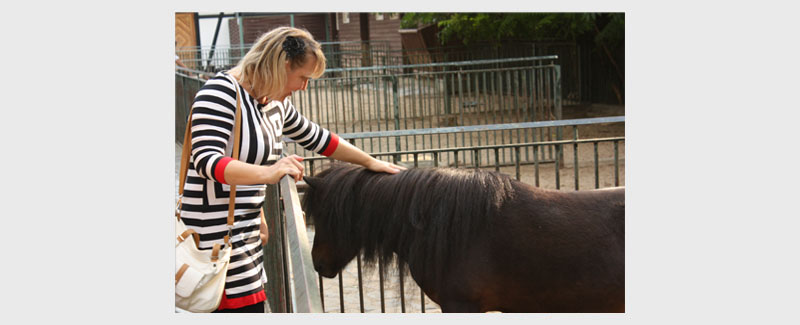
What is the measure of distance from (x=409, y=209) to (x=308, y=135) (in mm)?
494

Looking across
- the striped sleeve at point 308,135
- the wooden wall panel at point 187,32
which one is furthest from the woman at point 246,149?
the wooden wall panel at point 187,32

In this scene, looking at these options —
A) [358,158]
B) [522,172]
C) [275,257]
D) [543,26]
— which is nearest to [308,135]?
[358,158]

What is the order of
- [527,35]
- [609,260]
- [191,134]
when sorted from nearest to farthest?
1. [191,134]
2. [609,260]
3. [527,35]

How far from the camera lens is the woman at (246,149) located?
2.19 meters

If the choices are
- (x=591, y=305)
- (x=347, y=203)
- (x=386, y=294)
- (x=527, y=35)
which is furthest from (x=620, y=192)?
(x=527, y=35)

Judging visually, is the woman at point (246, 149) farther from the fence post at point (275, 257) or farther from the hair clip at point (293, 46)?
the fence post at point (275, 257)

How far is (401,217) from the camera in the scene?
285 centimetres

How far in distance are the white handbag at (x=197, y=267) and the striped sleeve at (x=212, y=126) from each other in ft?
0.10

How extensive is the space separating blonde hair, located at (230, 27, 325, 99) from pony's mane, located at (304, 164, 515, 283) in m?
0.69

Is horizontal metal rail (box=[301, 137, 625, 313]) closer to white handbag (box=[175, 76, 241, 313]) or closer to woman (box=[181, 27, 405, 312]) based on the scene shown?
woman (box=[181, 27, 405, 312])

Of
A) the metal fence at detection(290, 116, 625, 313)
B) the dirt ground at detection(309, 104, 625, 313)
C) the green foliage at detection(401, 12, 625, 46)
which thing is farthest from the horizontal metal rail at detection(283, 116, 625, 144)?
the green foliage at detection(401, 12, 625, 46)

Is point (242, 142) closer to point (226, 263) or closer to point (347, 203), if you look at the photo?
point (226, 263)

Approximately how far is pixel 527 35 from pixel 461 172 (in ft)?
41.4

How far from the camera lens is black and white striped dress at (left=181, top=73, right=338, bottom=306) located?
220cm
